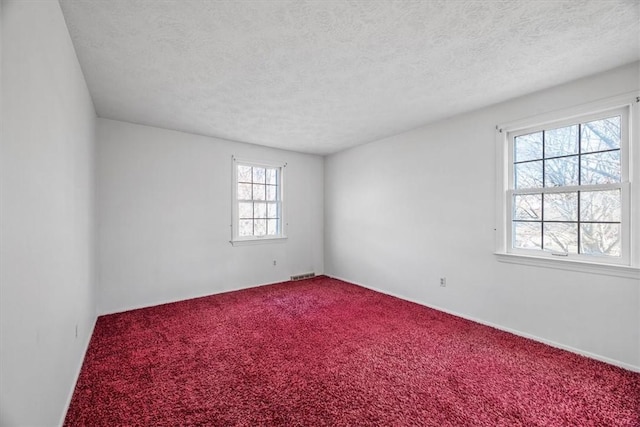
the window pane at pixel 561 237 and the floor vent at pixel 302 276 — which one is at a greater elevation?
the window pane at pixel 561 237

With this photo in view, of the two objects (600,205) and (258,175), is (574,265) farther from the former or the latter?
(258,175)

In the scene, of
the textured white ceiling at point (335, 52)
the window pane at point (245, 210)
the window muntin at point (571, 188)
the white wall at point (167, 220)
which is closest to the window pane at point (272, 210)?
→ the window pane at point (245, 210)

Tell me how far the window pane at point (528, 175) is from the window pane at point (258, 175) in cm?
371

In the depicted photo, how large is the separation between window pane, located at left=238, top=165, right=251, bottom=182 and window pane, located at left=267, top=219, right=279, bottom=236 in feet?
2.79

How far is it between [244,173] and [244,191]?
0.31m

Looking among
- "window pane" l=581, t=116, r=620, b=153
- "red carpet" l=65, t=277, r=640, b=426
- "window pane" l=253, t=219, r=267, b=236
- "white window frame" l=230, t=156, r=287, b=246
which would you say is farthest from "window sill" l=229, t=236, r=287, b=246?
"window pane" l=581, t=116, r=620, b=153

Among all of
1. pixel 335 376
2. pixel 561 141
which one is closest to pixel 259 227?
pixel 335 376

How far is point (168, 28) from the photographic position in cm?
183

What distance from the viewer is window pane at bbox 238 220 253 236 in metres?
4.69

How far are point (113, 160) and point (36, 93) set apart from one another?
8.51 ft

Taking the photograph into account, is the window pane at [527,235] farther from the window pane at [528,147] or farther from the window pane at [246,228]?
the window pane at [246,228]

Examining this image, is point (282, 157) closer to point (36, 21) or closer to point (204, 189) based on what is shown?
point (204, 189)

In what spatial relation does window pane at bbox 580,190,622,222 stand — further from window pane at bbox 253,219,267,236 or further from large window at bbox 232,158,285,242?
window pane at bbox 253,219,267,236

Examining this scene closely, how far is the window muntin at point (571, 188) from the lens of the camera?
2.40 meters
